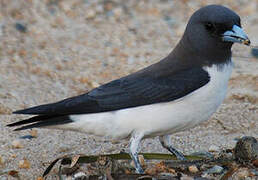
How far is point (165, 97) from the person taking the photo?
15.6 ft

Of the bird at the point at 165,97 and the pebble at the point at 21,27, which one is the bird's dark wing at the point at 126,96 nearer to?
the bird at the point at 165,97

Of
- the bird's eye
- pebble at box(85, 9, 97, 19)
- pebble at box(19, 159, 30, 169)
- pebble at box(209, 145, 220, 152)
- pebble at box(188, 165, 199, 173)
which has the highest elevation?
pebble at box(85, 9, 97, 19)

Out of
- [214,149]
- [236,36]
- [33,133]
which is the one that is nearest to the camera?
[236,36]

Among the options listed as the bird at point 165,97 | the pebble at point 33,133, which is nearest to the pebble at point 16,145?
the pebble at point 33,133

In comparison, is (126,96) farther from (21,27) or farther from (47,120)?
(21,27)

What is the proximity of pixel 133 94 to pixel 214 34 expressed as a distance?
0.81 meters

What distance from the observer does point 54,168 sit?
5094 mm

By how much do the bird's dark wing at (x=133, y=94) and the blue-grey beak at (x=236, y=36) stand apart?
327 millimetres

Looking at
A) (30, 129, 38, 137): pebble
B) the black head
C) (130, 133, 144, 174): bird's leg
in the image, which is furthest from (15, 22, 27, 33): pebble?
(130, 133, 144, 174): bird's leg

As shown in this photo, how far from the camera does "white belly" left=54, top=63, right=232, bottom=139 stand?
4.66 meters

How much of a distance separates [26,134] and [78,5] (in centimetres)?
365

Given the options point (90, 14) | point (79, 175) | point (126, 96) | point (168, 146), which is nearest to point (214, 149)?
point (168, 146)

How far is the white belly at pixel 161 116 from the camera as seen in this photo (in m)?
4.66

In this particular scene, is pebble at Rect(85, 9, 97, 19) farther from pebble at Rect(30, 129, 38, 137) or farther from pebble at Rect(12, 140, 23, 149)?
pebble at Rect(12, 140, 23, 149)
